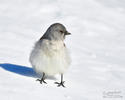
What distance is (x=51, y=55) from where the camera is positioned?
26.7ft

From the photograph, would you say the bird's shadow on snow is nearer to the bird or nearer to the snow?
the snow

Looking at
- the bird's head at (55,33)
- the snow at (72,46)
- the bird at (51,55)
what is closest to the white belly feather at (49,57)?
the bird at (51,55)

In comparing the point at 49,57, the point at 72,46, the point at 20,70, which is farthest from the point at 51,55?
the point at 72,46

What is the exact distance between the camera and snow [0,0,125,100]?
25.7ft

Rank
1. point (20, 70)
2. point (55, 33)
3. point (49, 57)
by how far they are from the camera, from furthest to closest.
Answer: point (20, 70) → point (55, 33) → point (49, 57)

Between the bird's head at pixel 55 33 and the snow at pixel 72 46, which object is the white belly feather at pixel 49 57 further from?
the snow at pixel 72 46

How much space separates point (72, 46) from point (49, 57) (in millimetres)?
2543

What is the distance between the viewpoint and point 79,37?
1127cm

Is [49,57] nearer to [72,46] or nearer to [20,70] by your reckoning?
[20,70]

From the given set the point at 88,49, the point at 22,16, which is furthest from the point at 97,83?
the point at 22,16

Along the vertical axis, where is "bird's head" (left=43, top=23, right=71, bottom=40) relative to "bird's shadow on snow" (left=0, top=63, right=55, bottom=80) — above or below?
above

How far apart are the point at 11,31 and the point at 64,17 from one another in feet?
6.55

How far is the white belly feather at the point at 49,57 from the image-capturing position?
26.7 ft

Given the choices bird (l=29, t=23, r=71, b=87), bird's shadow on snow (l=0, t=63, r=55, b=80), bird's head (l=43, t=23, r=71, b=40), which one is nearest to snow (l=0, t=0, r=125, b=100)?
bird's shadow on snow (l=0, t=63, r=55, b=80)
